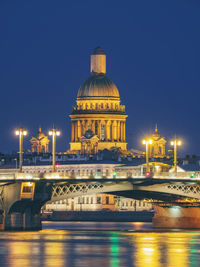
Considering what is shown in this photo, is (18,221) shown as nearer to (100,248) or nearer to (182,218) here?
(182,218)

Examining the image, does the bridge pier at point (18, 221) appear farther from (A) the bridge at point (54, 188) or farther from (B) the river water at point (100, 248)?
(B) the river water at point (100, 248)

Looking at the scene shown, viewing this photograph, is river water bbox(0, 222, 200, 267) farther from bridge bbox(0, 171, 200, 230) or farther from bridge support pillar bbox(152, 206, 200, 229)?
bridge support pillar bbox(152, 206, 200, 229)

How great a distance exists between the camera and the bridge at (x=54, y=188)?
17225cm

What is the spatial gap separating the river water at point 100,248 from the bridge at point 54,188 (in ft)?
11.0

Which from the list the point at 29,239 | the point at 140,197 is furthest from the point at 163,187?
the point at 29,239

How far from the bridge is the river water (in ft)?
11.0

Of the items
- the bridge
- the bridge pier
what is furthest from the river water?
the bridge

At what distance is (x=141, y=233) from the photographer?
176 m

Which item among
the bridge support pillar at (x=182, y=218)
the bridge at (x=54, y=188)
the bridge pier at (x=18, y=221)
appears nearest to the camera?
the bridge at (x=54, y=188)

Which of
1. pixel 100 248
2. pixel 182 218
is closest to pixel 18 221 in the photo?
pixel 182 218

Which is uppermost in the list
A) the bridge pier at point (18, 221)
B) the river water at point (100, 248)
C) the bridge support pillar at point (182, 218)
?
the bridge support pillar at point (182, 218)

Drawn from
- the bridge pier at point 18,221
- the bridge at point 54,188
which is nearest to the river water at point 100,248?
the bridge pier at point 18,221

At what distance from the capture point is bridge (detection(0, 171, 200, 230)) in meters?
172

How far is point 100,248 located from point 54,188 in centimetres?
3418
